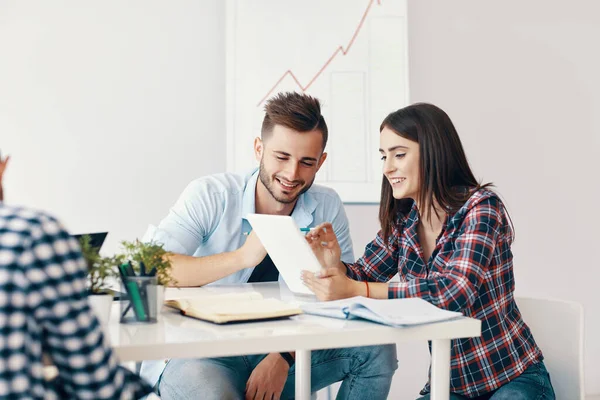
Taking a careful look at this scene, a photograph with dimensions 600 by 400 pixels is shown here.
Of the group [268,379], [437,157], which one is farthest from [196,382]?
[437,157]

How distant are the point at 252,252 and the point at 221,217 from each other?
32cm

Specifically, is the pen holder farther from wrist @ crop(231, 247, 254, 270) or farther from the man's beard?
the man's beard

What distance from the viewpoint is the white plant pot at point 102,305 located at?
1089 millimetres

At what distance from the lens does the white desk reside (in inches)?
39.8

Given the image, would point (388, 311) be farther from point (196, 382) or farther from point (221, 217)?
point (221, 217)

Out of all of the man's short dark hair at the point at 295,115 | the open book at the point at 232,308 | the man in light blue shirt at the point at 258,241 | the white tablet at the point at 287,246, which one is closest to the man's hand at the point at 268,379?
the man in light blue shirt at the point at 258,241

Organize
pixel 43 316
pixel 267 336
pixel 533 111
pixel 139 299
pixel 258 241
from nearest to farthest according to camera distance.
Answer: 1. pixel 43 316
2. pixel 267 336
3. pixel 139 299
4. pixel 258 241
5. pixel 533 111

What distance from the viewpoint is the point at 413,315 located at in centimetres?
120

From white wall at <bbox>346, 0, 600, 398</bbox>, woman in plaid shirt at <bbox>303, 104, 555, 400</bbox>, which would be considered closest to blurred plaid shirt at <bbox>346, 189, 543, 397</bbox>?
woman in plaid shirt at <bbox>303, 104, 555, 400</bbox>

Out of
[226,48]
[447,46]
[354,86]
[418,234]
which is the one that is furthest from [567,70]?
[418,234]

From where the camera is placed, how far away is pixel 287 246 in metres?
1.56

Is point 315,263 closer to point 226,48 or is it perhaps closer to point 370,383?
point 370,383

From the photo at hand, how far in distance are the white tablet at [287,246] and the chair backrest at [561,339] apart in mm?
566

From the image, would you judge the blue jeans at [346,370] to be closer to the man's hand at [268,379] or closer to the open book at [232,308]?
the man's hand at [268,379]
